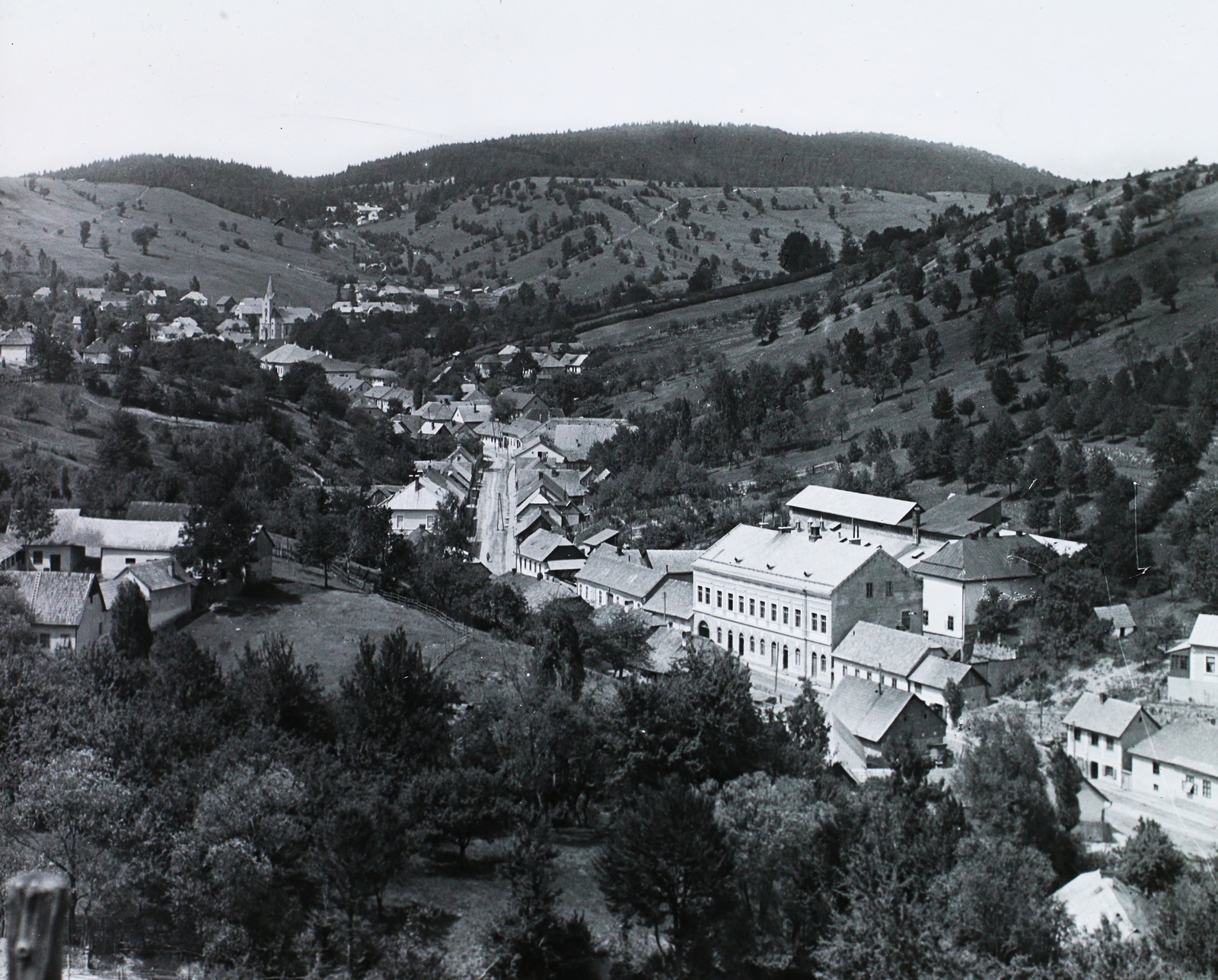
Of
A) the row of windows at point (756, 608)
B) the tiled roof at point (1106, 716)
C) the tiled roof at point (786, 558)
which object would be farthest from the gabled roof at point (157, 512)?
the tiled roof at point (1106, 716)

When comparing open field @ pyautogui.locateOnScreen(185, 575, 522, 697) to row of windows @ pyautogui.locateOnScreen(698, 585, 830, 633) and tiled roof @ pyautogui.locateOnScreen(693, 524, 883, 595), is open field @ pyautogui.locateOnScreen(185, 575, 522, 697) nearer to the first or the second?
row of windows @ pyautogui.locateOnScreen(698, 585, 830, 633)

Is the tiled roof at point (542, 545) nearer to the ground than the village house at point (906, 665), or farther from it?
nearer to the ground

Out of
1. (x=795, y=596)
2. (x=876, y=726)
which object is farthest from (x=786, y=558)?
(x=876, y=726)

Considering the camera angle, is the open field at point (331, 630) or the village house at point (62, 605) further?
the open field at point (331, 630)

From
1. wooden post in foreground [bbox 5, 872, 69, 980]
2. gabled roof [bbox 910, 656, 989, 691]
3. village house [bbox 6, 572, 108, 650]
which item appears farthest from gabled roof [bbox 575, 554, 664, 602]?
wooden post in foreground [bbox 5, 872, 69, 980]

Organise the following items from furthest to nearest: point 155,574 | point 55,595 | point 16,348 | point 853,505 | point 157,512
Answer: point 16,348 → point 853,505 → point 157,512 → point 155,574 → point 55,595

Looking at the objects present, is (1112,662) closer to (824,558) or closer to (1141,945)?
(824,558)

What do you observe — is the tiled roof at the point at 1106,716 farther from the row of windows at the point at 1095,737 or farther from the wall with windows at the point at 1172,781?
the wall with windows at the point at 1172,781

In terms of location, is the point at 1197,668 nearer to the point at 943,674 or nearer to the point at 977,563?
the point at 943,674

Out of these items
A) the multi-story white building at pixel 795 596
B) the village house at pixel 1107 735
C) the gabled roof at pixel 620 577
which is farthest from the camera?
the gabled roof at pixel 620 577
